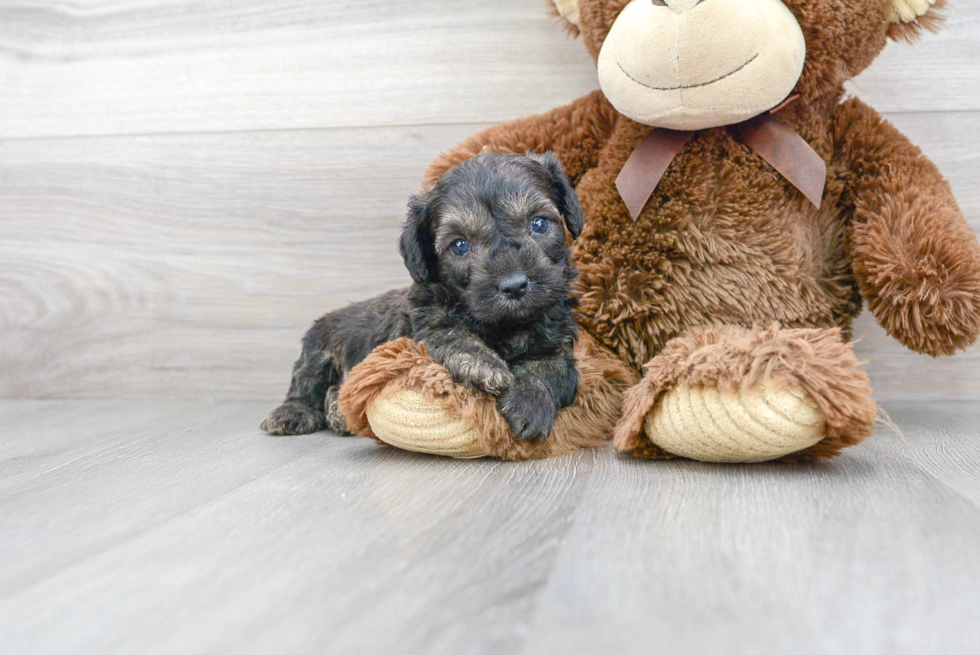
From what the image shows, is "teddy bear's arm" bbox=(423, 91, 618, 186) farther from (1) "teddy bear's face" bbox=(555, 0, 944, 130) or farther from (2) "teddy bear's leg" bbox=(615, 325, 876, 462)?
(2) "teddy bear's leg" bbox=(615, 325, 876, 462)

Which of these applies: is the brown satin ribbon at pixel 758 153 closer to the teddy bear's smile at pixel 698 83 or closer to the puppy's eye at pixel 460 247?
the teddy bear's smile at pixel 698 83

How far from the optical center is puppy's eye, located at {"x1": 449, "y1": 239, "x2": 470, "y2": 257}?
1.49m

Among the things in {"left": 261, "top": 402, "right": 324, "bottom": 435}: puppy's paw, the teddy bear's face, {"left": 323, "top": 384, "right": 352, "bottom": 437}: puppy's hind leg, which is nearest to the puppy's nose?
the teddy bear's face

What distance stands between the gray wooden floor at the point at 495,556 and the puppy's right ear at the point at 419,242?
0.38m

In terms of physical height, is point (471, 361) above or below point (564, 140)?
below

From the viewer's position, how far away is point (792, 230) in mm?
1698

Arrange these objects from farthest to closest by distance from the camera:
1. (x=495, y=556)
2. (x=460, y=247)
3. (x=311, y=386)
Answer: (x=311, y=386) < (x=460, y=247) < (x=495, y=556)

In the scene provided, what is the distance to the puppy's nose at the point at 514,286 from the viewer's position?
139 centimetres

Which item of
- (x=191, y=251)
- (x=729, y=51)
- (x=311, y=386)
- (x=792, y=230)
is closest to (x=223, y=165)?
(x=191, y=251)

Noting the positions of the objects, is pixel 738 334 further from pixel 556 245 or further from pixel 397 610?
pixel 397 610

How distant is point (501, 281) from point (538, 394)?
0.77 ft

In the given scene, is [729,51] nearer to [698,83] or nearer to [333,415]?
[698,83]

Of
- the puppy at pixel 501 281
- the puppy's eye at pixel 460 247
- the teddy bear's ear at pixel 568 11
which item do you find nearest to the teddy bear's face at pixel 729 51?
the teddy bear's ear at pixel 568 11

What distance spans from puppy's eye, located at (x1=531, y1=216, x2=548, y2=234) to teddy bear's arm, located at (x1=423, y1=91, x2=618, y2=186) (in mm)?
426
